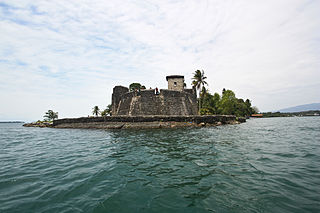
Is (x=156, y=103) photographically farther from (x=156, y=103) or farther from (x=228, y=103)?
(x=228, y=103)

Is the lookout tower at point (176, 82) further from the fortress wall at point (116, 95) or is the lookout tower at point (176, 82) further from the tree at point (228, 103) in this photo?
the tree at point (228, 103)

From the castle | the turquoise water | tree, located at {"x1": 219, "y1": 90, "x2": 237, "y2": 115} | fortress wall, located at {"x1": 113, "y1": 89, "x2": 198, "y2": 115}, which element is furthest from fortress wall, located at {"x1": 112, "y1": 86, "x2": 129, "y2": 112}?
tree, located at {"x1": 219, "y1": 90, "x2": 237, "y2": 115}

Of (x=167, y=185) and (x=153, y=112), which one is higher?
(x=153, y=112)

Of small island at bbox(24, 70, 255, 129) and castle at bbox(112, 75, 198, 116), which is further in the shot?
castle at bbox(112, 75, 198, 116)

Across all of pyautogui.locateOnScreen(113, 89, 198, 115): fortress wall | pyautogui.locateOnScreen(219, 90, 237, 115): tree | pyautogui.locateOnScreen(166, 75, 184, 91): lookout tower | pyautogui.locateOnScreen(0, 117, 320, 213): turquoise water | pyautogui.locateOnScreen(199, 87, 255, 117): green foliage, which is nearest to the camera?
pyautogui.locateOnScreen(0, 117, 320, 213): turquoise water

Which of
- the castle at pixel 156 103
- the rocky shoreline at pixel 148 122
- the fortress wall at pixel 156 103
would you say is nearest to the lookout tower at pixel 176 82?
the castle at pixel 156 103

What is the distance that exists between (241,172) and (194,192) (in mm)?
1911

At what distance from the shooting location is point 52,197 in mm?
3002

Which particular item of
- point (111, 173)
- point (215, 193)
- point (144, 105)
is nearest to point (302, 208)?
point (215, 193)

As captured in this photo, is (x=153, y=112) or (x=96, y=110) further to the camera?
(x=96, y=110)

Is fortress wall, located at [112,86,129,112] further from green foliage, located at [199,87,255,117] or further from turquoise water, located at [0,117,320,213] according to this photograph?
green foliage, located at [199,87,255,117]

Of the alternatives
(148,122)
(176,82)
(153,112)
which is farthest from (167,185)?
(176,82)

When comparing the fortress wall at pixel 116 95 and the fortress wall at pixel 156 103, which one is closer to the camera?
the fortress wall at pixel 156 103

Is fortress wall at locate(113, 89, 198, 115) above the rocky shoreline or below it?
above
